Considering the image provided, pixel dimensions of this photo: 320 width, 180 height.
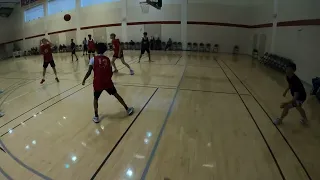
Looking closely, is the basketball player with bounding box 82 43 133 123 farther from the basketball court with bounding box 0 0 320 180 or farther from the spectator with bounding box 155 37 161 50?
the spectator with bounding box 155 37 161 50

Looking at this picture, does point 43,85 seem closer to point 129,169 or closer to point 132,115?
point 132,115

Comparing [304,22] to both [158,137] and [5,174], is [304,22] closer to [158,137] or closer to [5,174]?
[158,137]

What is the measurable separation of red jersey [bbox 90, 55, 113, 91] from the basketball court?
0.80 m

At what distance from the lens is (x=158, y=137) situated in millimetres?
3885

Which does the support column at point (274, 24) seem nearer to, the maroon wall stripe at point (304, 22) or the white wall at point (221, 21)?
the maroon wall stripe at point (304, 22)

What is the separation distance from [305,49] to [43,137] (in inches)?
354

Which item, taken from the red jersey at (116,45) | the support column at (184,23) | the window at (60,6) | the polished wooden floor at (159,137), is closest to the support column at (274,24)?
the polished wooden floor at (159,137)

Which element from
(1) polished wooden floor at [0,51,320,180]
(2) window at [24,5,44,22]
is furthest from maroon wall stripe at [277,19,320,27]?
(2) window at [24,5,44,22]

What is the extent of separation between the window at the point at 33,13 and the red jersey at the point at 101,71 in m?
25.2

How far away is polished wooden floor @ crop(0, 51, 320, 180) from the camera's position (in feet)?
9.75

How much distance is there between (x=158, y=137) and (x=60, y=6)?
24.3 m

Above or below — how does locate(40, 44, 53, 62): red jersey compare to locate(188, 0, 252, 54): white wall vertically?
below

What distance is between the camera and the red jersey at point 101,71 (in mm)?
4242

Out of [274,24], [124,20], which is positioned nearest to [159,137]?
[274,24]
